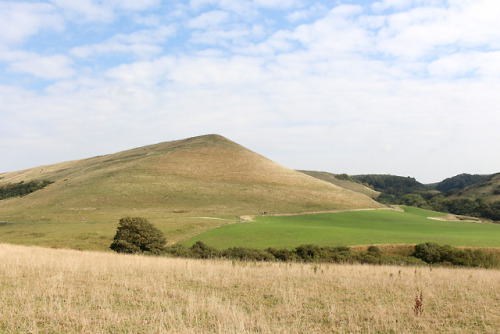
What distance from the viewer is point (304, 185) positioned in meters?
112

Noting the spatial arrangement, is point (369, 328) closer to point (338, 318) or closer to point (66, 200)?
point (338, 318)

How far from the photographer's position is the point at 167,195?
3681 inches

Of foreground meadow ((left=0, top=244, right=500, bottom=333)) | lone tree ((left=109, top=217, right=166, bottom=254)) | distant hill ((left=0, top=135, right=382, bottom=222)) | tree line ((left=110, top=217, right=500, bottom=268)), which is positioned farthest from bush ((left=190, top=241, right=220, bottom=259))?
distant hill ((left=0, top=135, right=382, bottom=222))

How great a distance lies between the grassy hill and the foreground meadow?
32200 mm

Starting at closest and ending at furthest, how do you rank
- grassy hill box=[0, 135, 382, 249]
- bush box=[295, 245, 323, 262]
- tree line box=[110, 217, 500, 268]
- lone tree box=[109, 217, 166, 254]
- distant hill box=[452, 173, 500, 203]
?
1. tree line box=[110, 217, 500, 268]
2. bush box=[295, 245, 323, 262]
3. lone tree box=[109, 217, 166, 254]
4. grassy hill box=[0, 135, 382, 249]
5. distant hill box=[452, 173, 500, 203]

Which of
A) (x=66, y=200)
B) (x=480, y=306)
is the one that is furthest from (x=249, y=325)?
(x=66, y=200)

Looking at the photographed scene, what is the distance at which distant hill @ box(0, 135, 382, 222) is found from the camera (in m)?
82.0

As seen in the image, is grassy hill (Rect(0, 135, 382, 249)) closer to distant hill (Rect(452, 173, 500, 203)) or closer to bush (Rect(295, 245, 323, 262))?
bush (Rect(295, 245, 323, 262))

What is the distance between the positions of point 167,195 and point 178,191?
161 inches

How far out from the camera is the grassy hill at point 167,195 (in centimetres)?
5889

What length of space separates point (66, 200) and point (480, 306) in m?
94.4

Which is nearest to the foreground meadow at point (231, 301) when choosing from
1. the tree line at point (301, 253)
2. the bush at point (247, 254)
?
the bush at point (247, 254)

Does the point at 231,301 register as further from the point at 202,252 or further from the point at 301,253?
the point at 301,253

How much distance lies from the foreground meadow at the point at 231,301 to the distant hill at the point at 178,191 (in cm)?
5691
